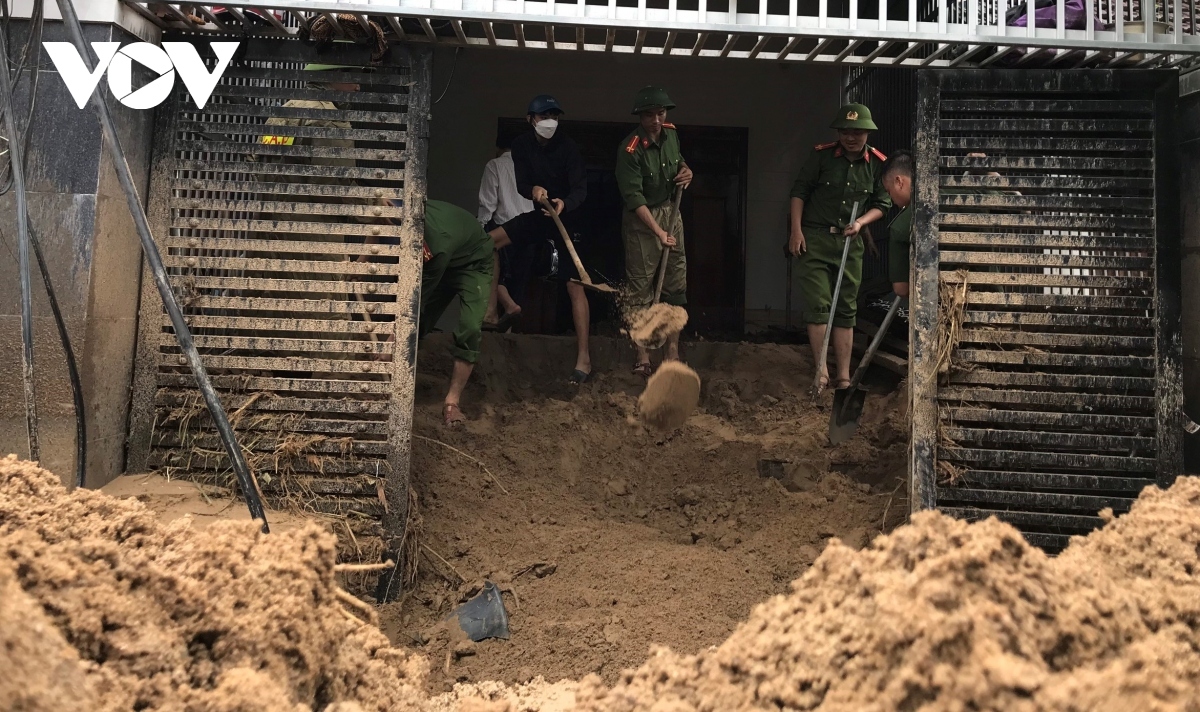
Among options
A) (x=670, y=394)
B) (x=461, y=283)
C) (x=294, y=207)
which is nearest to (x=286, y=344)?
(x=294, y=207)

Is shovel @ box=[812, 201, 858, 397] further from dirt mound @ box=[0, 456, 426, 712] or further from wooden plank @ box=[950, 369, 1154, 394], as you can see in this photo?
dirt mound @ box=[0, 456, 426, 712]

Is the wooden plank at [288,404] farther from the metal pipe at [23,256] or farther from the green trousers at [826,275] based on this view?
the green trousers at [826,275]

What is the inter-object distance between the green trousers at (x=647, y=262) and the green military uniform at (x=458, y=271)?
48.1 inches

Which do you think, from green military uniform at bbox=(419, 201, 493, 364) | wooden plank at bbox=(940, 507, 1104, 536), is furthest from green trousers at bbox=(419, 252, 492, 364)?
wooden plank at bbox=(940, 507, 1104, 536)

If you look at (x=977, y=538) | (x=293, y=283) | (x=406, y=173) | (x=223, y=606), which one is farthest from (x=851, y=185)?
(x=223, y=606)

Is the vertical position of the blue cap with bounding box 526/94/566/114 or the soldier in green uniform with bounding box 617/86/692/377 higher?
the blue cap with bounding box 526/94/566/114

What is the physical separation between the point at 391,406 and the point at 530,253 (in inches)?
121

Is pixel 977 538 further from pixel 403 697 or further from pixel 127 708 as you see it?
pixel 127 708

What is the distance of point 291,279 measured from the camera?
4035 mm

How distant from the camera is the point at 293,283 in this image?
3.98 meters

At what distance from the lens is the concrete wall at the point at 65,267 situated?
3.60 m

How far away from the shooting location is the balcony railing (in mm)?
3574
